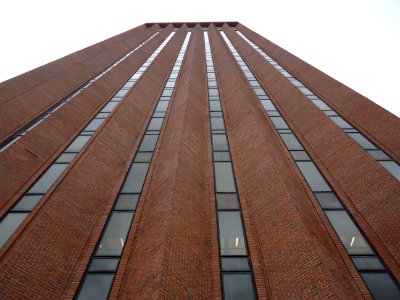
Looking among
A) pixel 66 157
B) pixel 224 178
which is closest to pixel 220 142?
pixel 224 178

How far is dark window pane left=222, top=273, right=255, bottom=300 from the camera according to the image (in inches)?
275

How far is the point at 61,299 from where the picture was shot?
6.81 m

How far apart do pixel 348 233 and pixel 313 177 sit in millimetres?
2922

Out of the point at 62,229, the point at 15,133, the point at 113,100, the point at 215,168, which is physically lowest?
the point at 62,229

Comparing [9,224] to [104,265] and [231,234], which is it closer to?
[104,265]

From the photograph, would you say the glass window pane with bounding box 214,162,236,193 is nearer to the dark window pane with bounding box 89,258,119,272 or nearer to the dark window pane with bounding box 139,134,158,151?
the dark window pane with bounding box 139,134,158,151

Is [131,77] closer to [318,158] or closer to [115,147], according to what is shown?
[115,147]

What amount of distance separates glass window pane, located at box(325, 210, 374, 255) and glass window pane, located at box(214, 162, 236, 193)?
131 inches

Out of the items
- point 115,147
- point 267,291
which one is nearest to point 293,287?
point 267,291

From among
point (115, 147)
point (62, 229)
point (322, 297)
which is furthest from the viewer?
point (115, 147)

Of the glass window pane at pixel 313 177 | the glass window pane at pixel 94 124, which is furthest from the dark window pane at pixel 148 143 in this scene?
the glass window pane at pixel 313 177

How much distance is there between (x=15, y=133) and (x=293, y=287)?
1300 cm

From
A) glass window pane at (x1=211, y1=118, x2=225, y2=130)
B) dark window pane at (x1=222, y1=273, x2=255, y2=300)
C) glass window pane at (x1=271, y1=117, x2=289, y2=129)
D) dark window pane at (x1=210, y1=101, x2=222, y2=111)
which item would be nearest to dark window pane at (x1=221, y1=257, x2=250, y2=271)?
dark window pane at (x1=222, y1=273, x2=255, y2=300)

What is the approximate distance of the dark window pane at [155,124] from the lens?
15.1 metres
